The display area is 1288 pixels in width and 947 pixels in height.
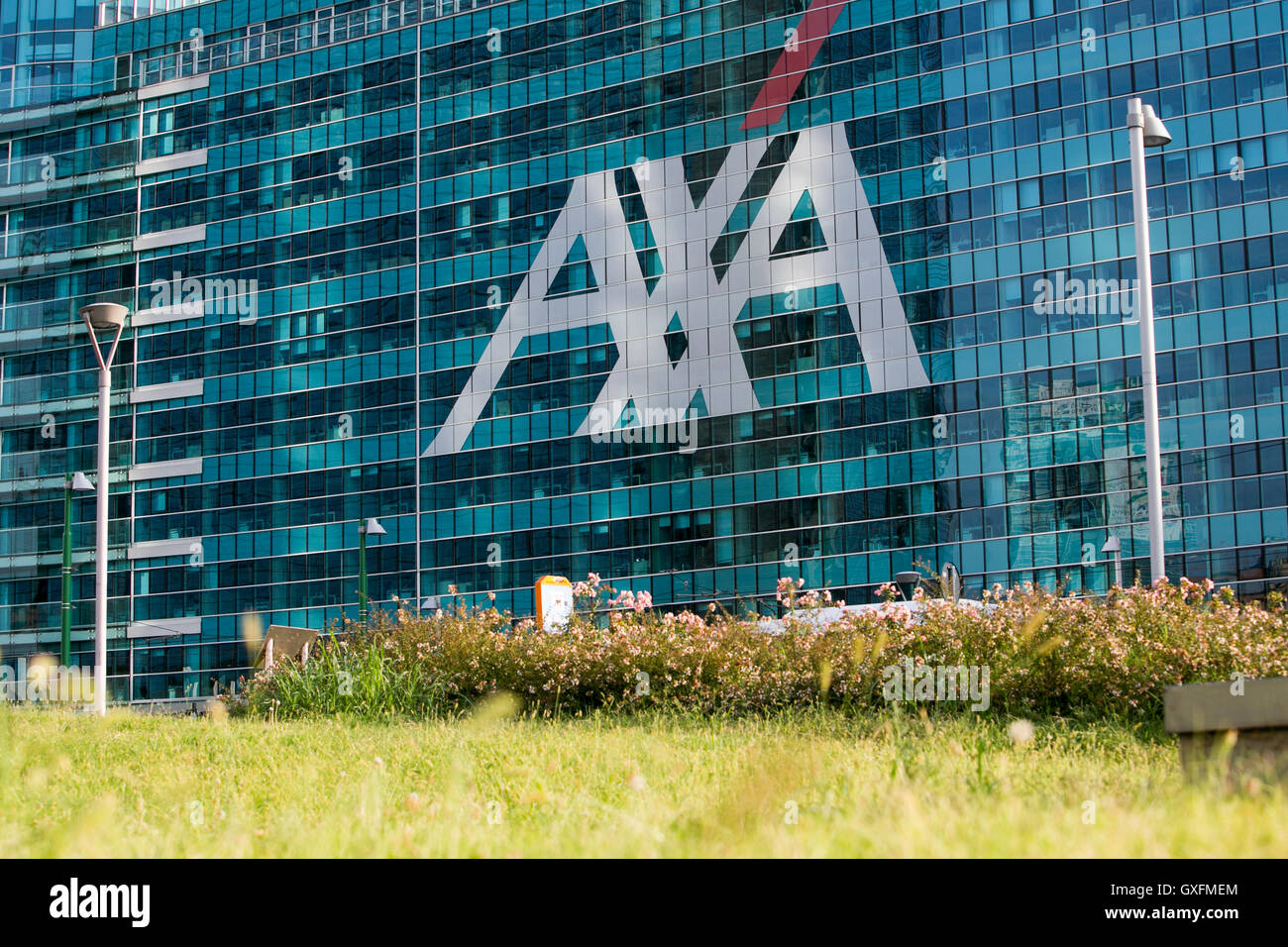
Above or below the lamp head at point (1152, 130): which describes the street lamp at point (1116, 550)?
A: below

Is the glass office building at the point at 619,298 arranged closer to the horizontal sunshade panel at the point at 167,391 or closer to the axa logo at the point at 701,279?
the axa logo at the point at 701,279

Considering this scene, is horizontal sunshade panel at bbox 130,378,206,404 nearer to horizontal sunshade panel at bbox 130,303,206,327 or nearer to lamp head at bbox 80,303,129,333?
horizontal sunshade panel at bbox 130,303,206,327

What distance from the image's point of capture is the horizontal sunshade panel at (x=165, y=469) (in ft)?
265

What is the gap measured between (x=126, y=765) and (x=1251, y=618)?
10.4 meters

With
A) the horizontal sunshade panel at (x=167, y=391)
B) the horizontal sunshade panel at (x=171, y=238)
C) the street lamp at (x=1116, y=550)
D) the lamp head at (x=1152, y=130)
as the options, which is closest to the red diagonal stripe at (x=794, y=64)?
the street lamp at (x=1116, y=550)

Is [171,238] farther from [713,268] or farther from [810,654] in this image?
[810,654]

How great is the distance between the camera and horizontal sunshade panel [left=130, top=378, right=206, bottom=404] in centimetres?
8112

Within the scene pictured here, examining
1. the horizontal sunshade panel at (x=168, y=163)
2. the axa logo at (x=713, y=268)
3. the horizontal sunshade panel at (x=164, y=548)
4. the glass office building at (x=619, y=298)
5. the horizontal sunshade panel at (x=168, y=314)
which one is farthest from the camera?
the horizontal sunshade panel at (x=168, y=163)

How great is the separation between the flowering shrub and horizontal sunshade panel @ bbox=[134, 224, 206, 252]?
225 feet

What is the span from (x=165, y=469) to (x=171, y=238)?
43.3 feet

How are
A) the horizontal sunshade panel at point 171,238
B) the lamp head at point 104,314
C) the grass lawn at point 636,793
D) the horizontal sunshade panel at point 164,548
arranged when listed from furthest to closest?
the horizontal sunshade panel at point 171,238 < the horizontal sunshade panel at point 164,548 < the lamp head at point 104,314 < the grass lawn at point 636,793

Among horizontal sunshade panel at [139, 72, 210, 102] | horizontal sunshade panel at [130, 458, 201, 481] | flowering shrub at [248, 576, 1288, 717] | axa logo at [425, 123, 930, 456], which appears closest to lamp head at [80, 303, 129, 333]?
flowering shrub at [248, 576, 1288, 717]

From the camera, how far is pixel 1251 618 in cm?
1412

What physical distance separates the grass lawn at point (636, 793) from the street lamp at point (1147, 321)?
4777 mm
